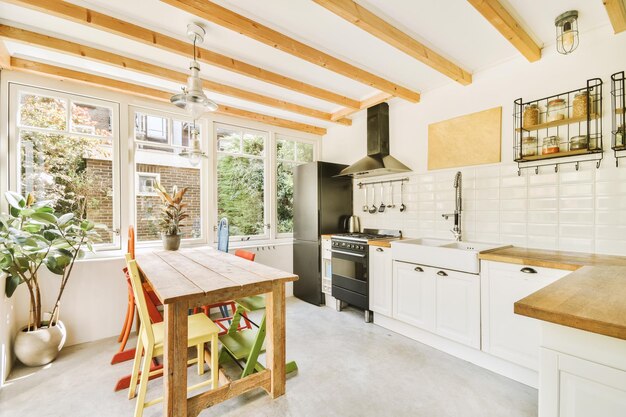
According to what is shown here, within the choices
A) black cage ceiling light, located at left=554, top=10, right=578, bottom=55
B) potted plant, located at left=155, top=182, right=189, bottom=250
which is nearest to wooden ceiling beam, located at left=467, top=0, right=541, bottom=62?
black cage ceiling light, located at left=554, top=10, right=578, bottom=55

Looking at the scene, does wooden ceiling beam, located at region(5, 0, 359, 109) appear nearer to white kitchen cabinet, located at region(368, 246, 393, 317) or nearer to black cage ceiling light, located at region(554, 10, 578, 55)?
Result: white kitchen cabinet, located at region(368, 246, 393, 317)

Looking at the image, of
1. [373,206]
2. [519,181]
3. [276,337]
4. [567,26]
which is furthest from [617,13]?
[276,337]

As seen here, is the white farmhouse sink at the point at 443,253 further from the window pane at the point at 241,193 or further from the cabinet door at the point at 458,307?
the window pane at the point at 241,193

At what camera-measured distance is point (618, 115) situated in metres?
2.09

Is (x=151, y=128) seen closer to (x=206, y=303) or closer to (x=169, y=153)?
(x=169, y=153)

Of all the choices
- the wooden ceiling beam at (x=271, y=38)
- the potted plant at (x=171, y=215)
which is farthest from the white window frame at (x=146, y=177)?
the wooden ceiling beam at (x=271, y=38)

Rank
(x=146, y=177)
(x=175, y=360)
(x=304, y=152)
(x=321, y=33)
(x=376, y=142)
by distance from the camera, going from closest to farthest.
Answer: (x=175, y=360) → (x=321, y=33) → (x=146, y=177) → (x=376, y=142) → (x=304, y=152)

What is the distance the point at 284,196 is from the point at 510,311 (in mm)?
3237

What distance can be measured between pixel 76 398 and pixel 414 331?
2.84 metres

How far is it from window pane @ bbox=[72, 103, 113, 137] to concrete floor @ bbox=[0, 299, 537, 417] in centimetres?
220

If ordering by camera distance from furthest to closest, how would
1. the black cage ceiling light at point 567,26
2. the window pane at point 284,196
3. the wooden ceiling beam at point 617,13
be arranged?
1. the window pane at point 284,196
2. the black cage ceiling light at point 567,26
3. the wooden ceiling beam at point 617,13

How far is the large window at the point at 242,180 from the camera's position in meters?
→ 3.88

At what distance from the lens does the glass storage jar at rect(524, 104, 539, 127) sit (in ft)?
7.99

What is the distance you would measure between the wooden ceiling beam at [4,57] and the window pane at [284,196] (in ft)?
9.73
